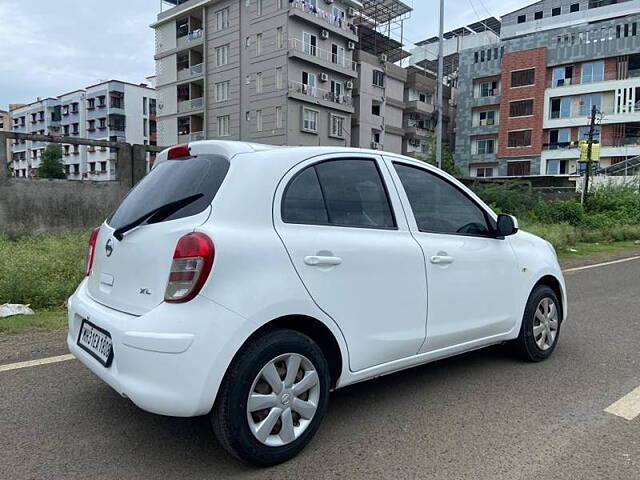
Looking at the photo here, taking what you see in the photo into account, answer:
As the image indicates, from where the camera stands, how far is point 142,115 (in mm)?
65312

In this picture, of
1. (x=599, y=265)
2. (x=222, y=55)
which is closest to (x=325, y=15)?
(x=222, y=55)

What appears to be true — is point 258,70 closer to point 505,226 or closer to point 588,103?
point 588,103

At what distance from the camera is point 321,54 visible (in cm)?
3728

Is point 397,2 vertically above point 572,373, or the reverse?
point 397,2

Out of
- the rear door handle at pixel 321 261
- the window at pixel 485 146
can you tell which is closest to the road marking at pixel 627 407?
the rear door handle at pixel 321 261

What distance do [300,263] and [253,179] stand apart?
1.65ft

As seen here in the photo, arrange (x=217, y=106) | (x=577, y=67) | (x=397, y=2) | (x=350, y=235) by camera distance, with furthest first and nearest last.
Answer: (x=577, y=67)
(x=397, y=2)
(x=217, y=106)
(x=350, y=235)

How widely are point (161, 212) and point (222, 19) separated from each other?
39910 millimetres

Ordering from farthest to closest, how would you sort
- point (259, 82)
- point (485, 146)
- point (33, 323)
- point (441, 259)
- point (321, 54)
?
1. point (485, 146)
2. point (321, 54)
3. point (259, 82)
4. point (33, 323)
5. point (441, 259)

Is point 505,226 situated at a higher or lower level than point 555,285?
higher

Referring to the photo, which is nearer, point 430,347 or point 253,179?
point 253,179

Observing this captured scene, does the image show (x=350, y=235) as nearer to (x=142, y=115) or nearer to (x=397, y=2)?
(x=397, y=2)

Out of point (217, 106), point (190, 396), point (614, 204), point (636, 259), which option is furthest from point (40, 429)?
point (217, 106)

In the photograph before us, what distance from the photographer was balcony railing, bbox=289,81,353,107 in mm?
35091
